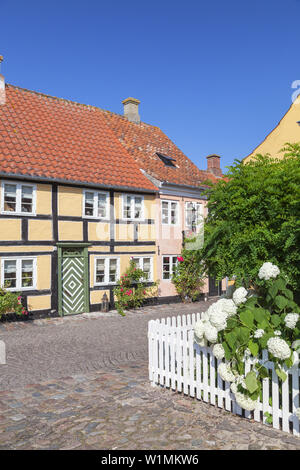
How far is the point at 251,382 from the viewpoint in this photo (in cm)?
448

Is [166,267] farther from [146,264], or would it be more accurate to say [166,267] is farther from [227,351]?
[227,351]

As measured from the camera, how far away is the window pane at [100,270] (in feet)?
A: 49.0

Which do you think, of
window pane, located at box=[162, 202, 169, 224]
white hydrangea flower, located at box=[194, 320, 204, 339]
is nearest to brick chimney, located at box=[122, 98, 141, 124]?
window pane, located at box=[162, 202, 169, 224]

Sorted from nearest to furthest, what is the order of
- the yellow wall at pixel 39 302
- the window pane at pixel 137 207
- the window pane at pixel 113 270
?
the yellow wall at pixel 39 302
the window pane at pixel 113 270
the window pane at pixel 137 207

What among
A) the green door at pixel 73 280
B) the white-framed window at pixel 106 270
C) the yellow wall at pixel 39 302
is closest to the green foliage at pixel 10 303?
the yellow wall at pixel 39 302

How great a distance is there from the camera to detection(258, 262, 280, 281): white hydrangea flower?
5.02m

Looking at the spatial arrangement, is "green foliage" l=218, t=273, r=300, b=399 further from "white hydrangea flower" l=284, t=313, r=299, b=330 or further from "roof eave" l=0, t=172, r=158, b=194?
"roof eave" l=0, t=172, r=158, b=194

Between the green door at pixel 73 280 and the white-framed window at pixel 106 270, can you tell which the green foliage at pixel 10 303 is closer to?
the green door at pixel 73 280

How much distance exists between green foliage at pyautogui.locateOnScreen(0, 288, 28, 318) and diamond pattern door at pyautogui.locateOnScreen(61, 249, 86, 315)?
1683 millimetres

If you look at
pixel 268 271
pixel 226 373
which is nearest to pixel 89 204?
pixel 268 271

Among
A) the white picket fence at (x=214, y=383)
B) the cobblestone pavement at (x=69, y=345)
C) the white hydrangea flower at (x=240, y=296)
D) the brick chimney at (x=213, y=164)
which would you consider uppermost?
the brick chimney at (x=213, y=164)

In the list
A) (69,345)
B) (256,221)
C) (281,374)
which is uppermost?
(256,221)

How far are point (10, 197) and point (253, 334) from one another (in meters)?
10.1

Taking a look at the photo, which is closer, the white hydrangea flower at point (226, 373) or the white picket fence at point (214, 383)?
the white picket fence at point (214, 383)
